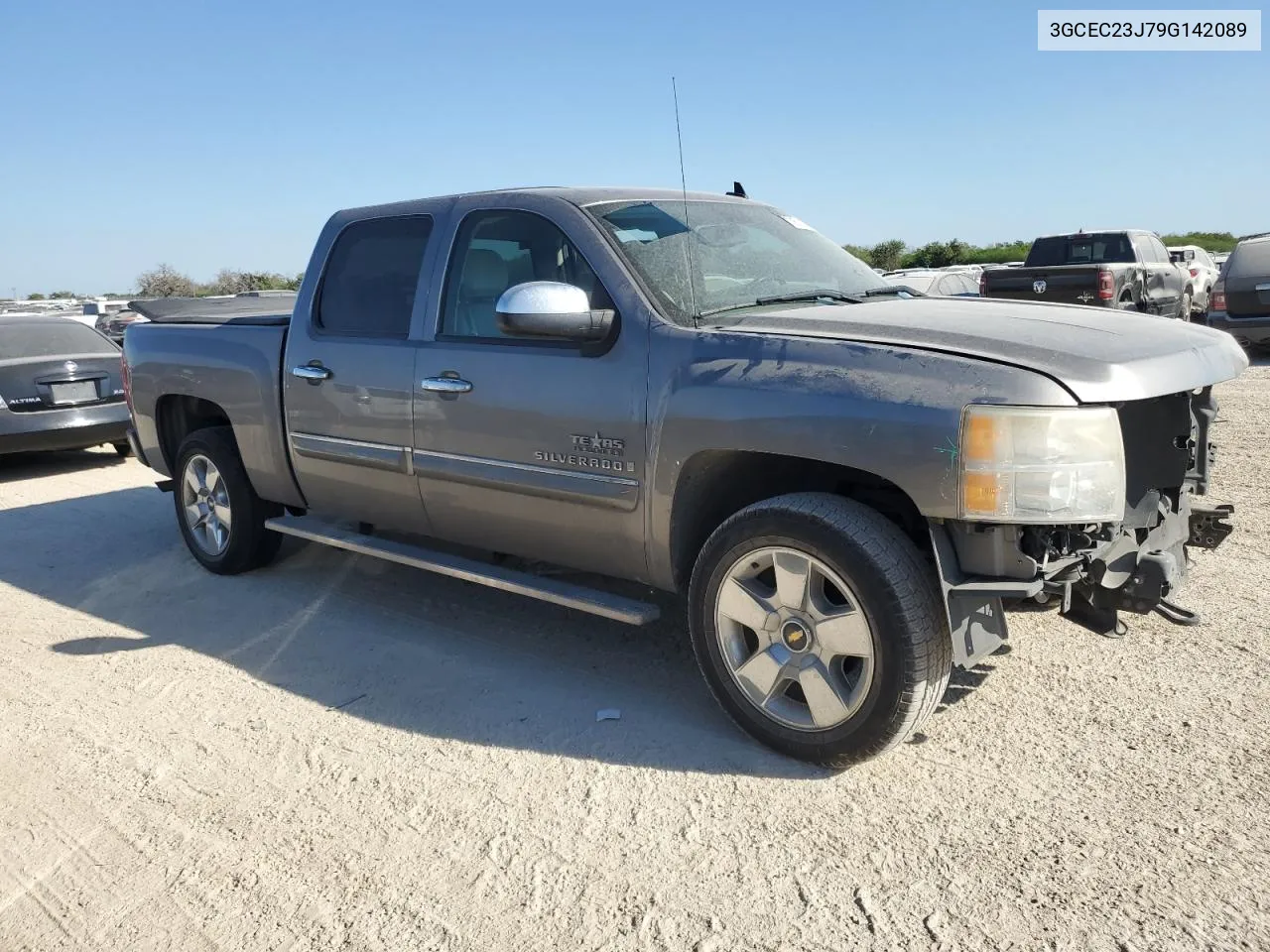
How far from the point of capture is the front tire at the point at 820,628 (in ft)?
10.3

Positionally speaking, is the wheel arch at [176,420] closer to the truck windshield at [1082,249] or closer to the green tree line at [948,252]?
the truck windshield at [1082,249]

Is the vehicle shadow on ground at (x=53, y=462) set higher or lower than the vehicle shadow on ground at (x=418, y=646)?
higher

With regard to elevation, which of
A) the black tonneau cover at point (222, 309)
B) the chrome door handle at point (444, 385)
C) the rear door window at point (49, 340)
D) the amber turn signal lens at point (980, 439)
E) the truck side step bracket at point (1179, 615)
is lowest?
the truck side step bracket at point (1179, 615)

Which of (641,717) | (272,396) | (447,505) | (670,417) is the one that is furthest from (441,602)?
(670,417)

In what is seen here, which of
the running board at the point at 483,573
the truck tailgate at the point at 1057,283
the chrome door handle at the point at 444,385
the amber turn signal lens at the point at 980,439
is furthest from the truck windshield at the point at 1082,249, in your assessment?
the amber turn signal lens at the point at 980,439

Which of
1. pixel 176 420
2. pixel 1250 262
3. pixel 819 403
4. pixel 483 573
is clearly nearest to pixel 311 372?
pixel 483 573

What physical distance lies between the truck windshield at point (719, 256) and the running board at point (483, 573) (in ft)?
3.48

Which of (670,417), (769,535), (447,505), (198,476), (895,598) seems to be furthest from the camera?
(198,476)

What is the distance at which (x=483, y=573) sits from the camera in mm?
4297

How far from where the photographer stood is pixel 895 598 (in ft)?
10.2

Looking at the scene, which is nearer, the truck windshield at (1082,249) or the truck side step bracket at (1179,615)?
the truck side step bracket at (1179,615)

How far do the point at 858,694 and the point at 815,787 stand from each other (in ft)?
1.04

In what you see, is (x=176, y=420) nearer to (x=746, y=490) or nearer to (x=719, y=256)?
(x=719, y=256)

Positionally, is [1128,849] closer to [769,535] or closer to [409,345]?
[769,535]
